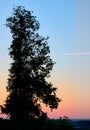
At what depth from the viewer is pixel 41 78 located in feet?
196

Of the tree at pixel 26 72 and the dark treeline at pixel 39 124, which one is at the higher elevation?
the tree at pixel 26 72

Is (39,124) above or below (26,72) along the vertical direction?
below

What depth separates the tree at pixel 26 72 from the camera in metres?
57.8

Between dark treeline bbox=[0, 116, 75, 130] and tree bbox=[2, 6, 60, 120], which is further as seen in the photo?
tree bbox=[2, 6, 60, 120]

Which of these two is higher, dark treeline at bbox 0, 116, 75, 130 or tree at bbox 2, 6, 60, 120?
tree at bbox 2, 6, 60, 120

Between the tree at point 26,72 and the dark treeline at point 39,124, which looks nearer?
the dark treeline at point 39,124

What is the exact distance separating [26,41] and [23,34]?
108cm

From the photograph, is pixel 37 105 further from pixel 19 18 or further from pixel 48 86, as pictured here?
pixel 19 18

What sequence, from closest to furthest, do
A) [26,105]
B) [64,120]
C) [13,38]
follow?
[64,120], [26,105], [13,38]

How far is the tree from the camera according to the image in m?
57.8

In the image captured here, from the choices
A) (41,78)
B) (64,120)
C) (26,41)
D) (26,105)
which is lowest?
(64,120)

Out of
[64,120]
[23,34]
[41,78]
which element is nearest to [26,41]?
[23,34]

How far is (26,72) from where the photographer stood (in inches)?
2303

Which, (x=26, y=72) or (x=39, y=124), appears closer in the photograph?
(x=39, y=124)
